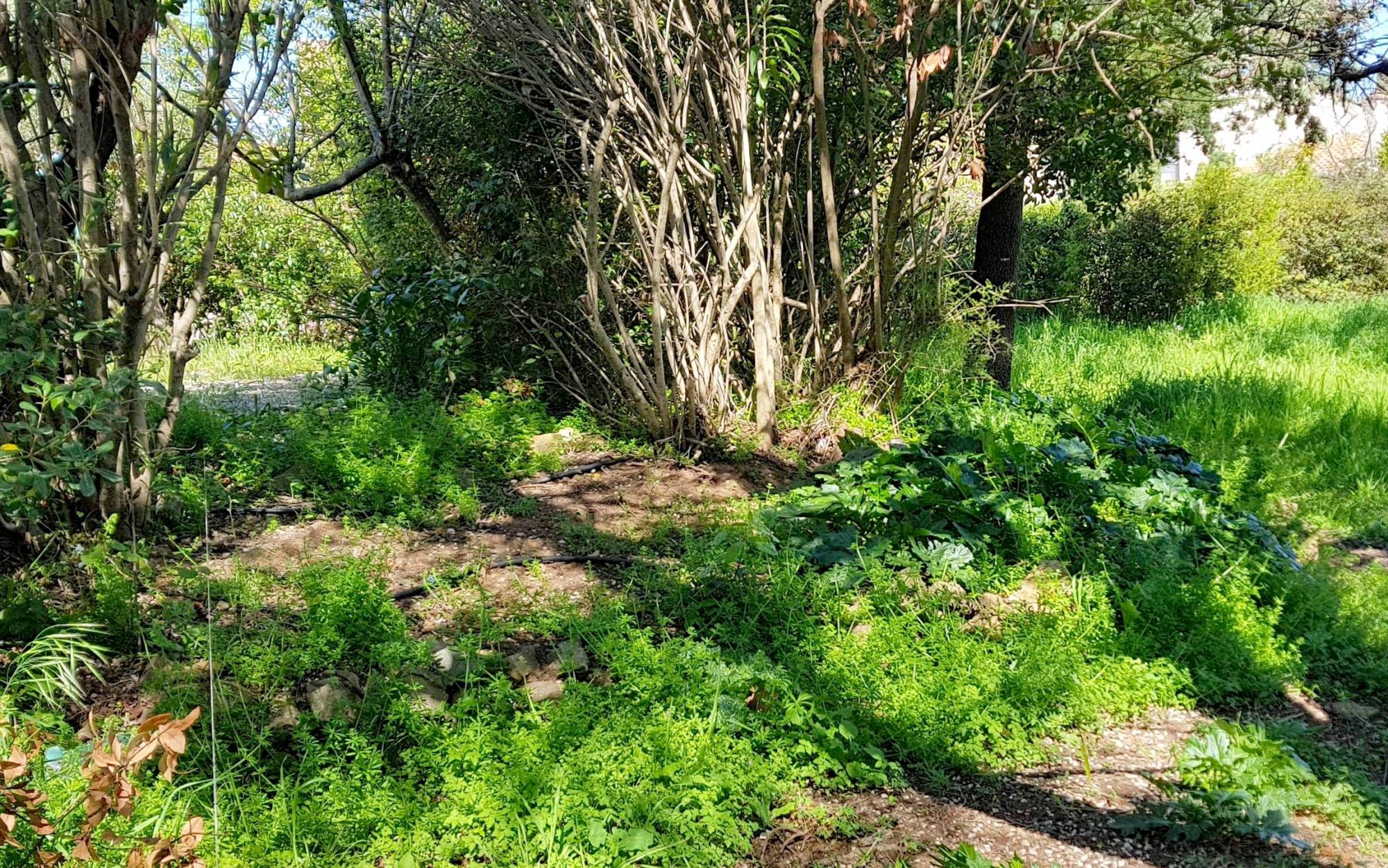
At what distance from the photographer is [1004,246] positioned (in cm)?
773

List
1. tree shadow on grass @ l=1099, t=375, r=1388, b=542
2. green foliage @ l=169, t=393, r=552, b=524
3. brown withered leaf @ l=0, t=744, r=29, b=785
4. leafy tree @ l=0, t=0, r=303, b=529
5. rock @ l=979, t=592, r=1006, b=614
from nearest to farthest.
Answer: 1. brown withered leaf @ l=0, t=744, r=29, b=785
2. leafy tree @ l=0, t=0, r=303, b=529
3. rock @ l=979, t=592, r=1006, b=614
4. green foliage @ l=169, t=393, r=552, b=524
5. tree shadow on grass @ l=1099, t=375, r=1388, b=542

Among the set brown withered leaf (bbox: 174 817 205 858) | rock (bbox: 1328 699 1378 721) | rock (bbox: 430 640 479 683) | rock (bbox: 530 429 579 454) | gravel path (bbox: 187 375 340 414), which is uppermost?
gravel path (bbox: 187 375 340 414)

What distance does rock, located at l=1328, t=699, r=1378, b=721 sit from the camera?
333 centimetres

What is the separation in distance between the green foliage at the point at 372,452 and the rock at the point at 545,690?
1.54m

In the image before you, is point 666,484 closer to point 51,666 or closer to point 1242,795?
point 51,666

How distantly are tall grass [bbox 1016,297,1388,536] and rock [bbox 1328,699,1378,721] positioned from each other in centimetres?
137

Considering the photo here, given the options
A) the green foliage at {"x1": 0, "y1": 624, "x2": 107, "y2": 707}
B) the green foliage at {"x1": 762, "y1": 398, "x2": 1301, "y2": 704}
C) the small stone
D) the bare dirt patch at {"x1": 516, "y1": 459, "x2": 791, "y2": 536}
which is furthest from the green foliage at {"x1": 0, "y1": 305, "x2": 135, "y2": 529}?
the small stone

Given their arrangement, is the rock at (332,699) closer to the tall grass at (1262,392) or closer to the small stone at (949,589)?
the small stone at (949,589)

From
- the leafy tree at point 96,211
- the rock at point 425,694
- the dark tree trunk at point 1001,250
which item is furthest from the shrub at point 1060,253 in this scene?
the rock at point 425,694

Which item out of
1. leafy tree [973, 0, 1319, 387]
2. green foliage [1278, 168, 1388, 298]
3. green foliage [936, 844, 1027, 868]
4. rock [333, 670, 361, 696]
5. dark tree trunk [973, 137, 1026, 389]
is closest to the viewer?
green foliage [936, 844, 1027, 868]

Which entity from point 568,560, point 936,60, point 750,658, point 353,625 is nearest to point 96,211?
point 353,625

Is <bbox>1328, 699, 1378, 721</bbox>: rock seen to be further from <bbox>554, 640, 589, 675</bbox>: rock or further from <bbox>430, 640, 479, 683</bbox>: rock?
<bbox>430, 640, 479, 683</bbox>: rock

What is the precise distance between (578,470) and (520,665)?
2.24 meters

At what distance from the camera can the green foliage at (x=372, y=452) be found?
4.46 metres
